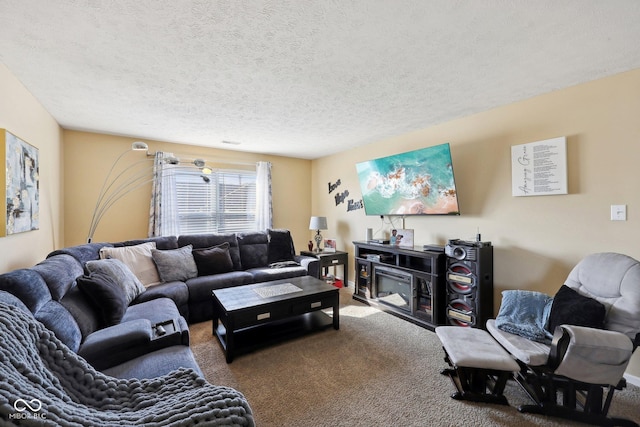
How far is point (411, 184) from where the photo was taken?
3301mm

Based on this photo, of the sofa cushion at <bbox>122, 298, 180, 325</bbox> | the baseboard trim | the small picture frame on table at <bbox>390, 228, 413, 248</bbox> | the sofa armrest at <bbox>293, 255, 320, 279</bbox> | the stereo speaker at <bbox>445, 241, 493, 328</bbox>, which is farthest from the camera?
the sofa armrest at <bbox>293, 255, 320, 279</bbox>

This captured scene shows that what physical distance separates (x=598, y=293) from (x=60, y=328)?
133 inches

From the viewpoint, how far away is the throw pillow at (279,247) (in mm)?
4215

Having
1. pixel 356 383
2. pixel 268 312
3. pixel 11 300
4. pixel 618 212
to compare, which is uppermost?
pixel 618 212

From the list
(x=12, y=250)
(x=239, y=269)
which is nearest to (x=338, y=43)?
(x=12, y=250)

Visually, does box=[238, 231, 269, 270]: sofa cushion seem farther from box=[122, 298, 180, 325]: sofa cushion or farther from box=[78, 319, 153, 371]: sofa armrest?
box=[78, 319, 153, 371]: sofa armrest

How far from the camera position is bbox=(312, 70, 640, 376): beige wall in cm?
200

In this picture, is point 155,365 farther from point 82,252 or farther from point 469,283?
point 469,283

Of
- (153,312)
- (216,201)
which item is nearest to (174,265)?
(153,312)

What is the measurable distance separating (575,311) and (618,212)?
960 millimetres

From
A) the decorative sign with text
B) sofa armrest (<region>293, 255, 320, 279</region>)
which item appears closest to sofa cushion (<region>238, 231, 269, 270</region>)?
sofa armrest (<region>293, 255, 320, 279</region>)

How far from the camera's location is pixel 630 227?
6.48 feet

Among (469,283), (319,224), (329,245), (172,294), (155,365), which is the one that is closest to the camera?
(155,365)

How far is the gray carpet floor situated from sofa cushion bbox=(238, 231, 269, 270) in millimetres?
1267
